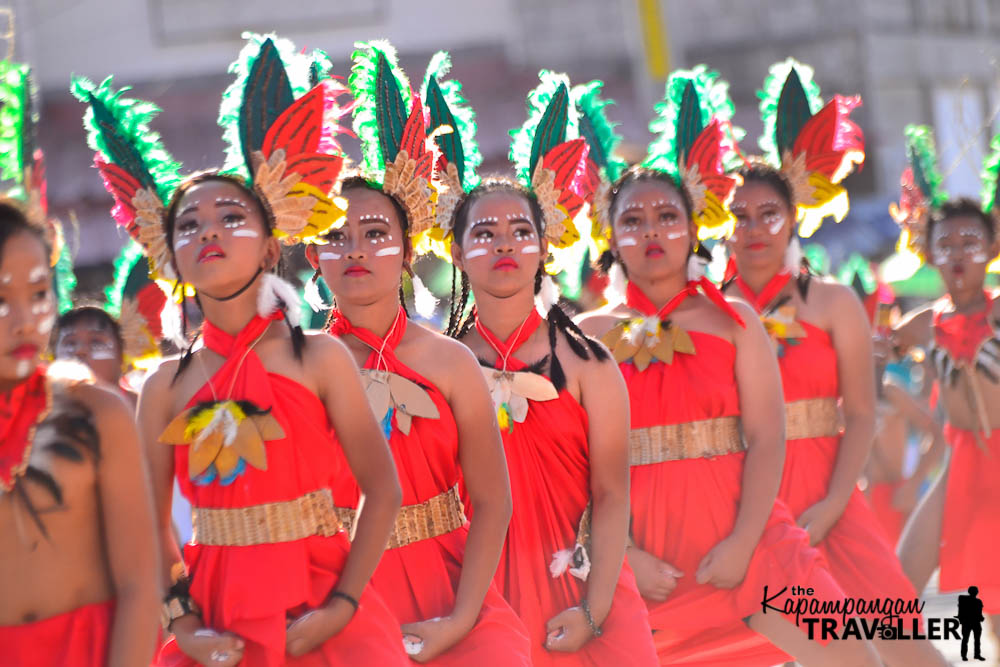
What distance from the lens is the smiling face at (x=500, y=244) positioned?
188 inches

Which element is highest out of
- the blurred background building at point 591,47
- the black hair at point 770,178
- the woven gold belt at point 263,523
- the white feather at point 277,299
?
the blurred background building at point 591,47

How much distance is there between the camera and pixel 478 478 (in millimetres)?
4227

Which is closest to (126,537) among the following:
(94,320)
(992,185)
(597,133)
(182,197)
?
(182,197)

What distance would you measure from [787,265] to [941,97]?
18210 mm

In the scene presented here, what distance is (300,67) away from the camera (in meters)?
4.14

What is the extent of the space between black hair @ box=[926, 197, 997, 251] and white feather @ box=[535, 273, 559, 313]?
10.6 feet

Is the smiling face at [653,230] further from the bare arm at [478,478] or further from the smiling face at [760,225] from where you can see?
the bare arm at [478,478]

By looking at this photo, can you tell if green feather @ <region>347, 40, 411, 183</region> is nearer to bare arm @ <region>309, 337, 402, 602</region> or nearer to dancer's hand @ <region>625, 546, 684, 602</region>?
bare arm @ <region>309, 337, 402, 602</region>

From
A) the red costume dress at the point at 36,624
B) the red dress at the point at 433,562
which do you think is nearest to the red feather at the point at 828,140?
the red dress at the point at 433,562

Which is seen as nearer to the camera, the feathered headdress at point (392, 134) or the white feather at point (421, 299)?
the feathered headdress at point (392, 134)

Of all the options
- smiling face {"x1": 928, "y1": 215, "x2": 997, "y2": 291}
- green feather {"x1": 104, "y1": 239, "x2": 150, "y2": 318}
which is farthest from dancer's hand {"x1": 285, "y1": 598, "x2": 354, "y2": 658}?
smiling face {"x1": 928, "y1": 215, "x2": 997, "y2": 291}

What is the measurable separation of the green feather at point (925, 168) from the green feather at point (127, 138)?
190 inches

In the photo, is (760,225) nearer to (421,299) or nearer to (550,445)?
(550,445)

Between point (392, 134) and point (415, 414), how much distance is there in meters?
0.93
